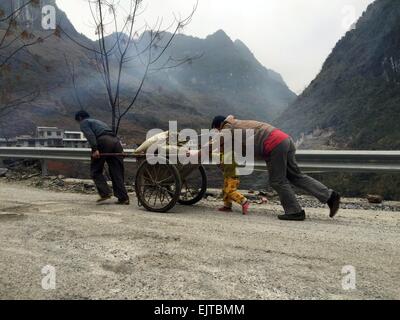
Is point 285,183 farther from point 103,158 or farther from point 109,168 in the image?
point 103,158

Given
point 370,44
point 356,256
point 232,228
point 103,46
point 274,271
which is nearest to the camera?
point 274,271

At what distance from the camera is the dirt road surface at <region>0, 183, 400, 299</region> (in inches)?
119

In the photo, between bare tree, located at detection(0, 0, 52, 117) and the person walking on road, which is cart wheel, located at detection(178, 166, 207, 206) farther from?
bare tree, located at detection(0, 0, 52, 117)

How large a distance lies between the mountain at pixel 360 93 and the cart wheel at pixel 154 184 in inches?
2320

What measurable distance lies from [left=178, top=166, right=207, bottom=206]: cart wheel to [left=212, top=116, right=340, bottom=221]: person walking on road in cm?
128

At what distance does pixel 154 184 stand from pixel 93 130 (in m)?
1.60

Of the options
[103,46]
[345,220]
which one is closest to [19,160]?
[103,46]

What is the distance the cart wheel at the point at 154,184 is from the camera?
6.28 metres

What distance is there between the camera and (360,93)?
83750 mm

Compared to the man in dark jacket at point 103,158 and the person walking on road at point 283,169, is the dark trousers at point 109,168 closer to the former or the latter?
the man in dark jacket at point 103,158

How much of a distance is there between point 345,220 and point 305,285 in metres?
2.77
